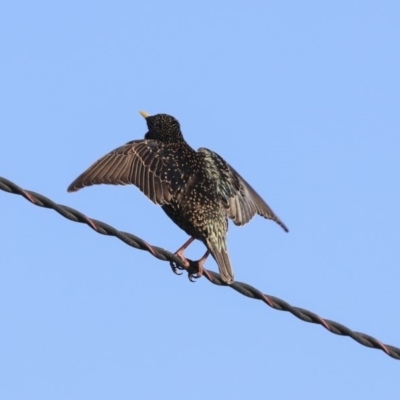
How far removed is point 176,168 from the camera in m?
7.71

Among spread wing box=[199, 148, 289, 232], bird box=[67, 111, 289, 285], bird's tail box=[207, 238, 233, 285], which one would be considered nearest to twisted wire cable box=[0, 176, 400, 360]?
bird's tail box=[207, 238, 233, 285]

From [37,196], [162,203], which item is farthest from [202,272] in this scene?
[37,196]

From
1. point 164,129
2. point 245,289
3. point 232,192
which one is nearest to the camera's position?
point 245,289

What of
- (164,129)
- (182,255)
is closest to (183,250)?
(182,255)

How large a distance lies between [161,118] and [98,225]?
11.3 feet

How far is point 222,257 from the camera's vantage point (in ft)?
24.1

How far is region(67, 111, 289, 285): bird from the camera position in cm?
750

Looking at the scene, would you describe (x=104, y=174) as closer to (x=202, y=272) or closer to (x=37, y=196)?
(x=202, y=272)

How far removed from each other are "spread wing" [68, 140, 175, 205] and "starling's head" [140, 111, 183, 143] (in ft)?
2.59

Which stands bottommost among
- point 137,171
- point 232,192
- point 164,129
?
point 137,171

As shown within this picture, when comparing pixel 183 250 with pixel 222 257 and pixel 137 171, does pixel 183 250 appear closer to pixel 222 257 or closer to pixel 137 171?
pixel 222 257

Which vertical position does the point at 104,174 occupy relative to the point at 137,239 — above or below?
above

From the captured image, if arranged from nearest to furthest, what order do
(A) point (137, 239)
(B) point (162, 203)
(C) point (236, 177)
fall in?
(A) point (137, 239) < (B) point (162, 203) < (C) point (236, 177)

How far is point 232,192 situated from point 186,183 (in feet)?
1.45
